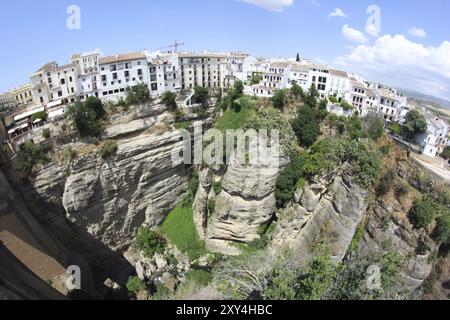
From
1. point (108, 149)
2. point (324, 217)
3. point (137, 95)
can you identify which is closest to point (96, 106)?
point (137, 95)

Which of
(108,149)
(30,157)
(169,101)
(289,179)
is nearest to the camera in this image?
(30,157)

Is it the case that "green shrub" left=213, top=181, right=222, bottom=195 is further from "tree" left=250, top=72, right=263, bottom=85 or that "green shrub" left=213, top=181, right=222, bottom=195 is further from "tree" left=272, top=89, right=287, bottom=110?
"tree" left=250, top=72, right=263, bottom=85

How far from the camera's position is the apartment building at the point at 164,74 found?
37344mm

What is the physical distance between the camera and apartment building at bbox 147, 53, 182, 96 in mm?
37344

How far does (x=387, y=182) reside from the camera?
24.9 meters

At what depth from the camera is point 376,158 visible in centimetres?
2517

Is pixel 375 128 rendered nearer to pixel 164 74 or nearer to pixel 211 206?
pixel 211 206

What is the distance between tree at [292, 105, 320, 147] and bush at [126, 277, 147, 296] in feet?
73.0

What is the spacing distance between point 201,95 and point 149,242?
19692 millimetres

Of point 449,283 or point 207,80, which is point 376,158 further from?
point 207,80

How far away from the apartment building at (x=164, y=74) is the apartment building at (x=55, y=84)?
31.0ft

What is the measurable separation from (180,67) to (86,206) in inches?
926

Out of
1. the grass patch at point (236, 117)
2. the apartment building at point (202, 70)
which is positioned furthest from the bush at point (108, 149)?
the apartment building at point (202, 70)

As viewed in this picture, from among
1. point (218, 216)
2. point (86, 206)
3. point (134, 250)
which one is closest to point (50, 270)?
point (86, 206)
